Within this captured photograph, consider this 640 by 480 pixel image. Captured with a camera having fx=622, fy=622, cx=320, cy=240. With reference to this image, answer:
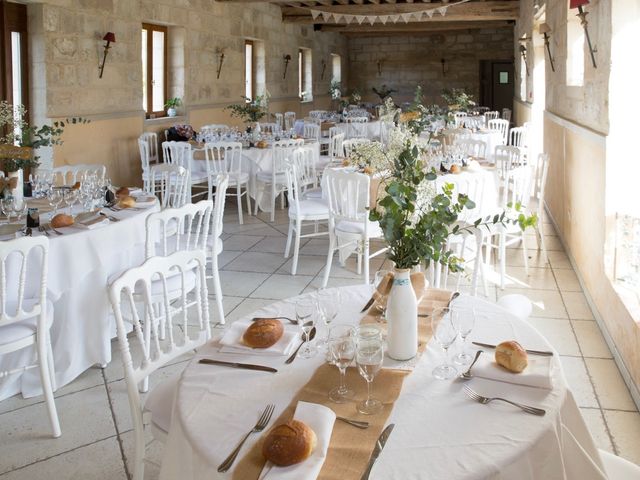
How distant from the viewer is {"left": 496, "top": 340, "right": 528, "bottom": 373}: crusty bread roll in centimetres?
156

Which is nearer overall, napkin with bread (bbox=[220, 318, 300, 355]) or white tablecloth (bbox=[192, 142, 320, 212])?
napkin with bread (bbox=[220, 318, 300, 355])

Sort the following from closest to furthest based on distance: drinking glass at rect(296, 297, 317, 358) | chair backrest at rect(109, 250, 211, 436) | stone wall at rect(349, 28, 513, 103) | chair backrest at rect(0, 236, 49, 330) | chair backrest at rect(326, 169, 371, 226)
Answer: drinking glass at rect(296, 297, 317, 358) → chair backrest at rect(109, 250, 211, 436) → chair backrest at rect(0, 236, 49, 330) → chair backrest at rect(326, 169, 371, 226) → stone wall at rect(349, 28, 513, 103)

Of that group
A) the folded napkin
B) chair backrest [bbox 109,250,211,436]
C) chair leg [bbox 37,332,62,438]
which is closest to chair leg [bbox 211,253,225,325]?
chair leg [bbox 37,332,62,438]

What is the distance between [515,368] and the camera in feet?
5.11

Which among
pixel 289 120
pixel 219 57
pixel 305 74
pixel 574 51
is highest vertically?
pixel 305 74

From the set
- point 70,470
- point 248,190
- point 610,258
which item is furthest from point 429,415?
point 248,190

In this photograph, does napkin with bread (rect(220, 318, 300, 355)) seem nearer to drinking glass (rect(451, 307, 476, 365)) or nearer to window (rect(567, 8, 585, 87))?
drinking glass (rect(451, 307, 476, 365))

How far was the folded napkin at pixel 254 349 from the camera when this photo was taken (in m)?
1.72

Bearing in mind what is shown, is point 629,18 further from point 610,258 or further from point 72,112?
point 72,112

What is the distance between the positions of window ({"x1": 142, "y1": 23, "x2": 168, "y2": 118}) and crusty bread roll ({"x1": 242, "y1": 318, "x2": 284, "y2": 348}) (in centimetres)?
694

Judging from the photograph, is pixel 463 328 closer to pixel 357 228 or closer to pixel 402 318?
pixel 402 318

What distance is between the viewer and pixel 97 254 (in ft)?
10.2

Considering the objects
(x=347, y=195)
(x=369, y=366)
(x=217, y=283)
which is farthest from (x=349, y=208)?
(x=369, y=366)

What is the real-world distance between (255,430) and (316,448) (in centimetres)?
16
